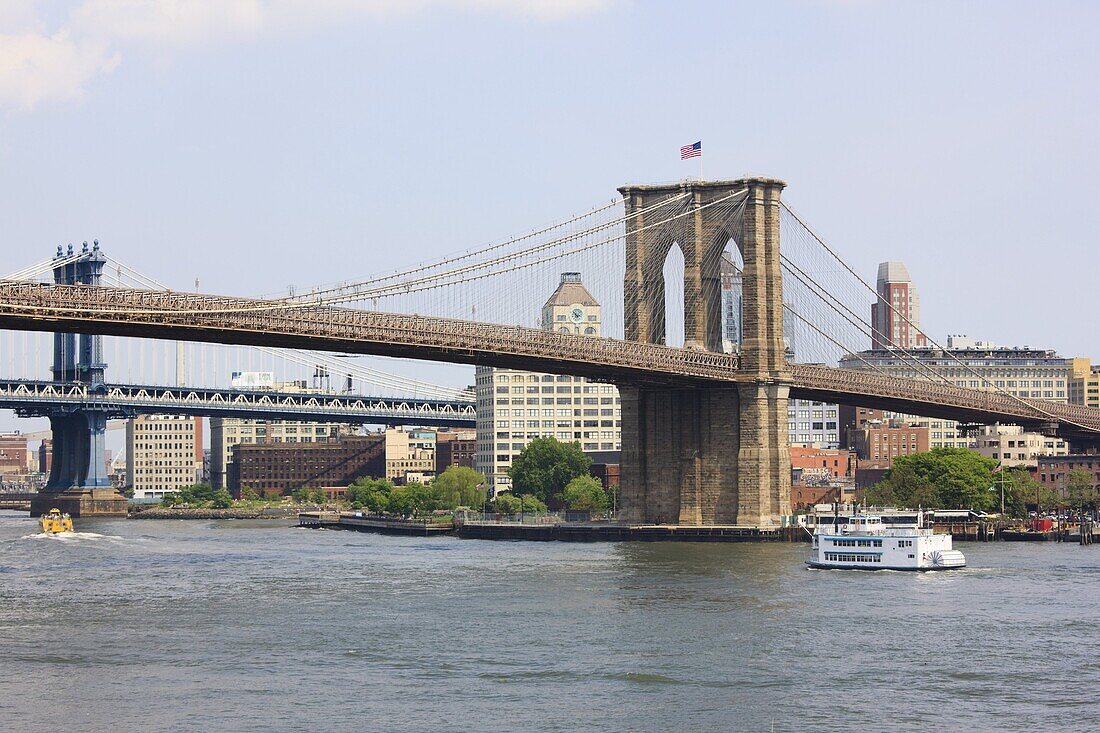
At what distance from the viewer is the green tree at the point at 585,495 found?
100875 millimetres

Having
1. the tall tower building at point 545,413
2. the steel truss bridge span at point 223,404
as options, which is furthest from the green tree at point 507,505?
the steel truss bridge span at point 223,404

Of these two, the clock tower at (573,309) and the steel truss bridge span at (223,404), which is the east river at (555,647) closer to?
the clock tower at (573,309)

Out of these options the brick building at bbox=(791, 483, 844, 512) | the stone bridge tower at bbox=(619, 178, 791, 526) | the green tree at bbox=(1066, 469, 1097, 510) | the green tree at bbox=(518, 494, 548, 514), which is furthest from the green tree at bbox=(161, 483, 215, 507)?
the stone bridge tower at bbox=(619, 178, 791, 526)

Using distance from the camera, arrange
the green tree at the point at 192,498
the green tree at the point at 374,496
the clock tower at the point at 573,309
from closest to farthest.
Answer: the green tree at the point at 374,496 < the clock tower at the point at 573,309 < the green tree at the point at 192,498

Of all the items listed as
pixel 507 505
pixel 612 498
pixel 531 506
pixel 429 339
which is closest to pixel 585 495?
pixel 612 498

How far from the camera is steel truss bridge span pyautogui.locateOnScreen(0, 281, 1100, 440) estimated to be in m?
54.4

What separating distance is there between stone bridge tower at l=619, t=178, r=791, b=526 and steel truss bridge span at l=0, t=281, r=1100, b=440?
1.42m

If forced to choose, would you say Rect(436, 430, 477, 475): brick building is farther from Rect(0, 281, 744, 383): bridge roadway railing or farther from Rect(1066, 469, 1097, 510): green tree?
Rect(0, 281, 744, 383): bridge roadway railing

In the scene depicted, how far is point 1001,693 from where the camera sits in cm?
3350

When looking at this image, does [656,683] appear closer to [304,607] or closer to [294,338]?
[304,607]

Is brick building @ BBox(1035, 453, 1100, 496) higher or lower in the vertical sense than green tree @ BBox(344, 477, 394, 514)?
higher

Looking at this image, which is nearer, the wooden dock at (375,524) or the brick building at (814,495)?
the wooden dock at (375,524)

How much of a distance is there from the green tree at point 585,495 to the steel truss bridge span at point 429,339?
69.4ft

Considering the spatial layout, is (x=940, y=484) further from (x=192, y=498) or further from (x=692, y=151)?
(x=192, y=498)
